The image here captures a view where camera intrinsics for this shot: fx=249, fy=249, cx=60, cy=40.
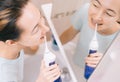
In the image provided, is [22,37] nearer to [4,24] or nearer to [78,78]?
[4,24]

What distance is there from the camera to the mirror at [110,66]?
0.74 metres

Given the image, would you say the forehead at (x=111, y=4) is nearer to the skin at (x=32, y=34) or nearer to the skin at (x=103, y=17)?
the skin at (x=103, y=17)

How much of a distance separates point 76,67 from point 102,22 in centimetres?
19

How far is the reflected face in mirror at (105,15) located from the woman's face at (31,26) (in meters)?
0.17

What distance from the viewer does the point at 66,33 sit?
3.26 feet

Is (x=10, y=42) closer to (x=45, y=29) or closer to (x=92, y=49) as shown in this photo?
(x=45, y=29)

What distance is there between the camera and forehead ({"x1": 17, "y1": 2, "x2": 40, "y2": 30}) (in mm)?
810

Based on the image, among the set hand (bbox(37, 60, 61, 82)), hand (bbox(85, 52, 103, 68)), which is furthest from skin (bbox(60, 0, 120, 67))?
hand (bbox(37, 60, 61, 82))

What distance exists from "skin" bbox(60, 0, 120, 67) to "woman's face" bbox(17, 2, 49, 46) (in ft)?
0.57

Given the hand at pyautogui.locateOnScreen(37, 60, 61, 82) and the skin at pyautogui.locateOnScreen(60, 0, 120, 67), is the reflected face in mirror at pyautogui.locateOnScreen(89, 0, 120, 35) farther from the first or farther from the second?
the hand at pyautogui.locateOnScreen(37, 60, 61, 82)

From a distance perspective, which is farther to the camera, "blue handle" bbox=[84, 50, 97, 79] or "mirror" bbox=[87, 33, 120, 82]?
"blue handle" bbox=[84, 50, 97, 79]

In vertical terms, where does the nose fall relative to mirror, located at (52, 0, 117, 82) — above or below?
above

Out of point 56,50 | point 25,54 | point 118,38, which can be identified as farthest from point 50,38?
point 118,38

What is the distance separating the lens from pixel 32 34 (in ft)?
2.85
